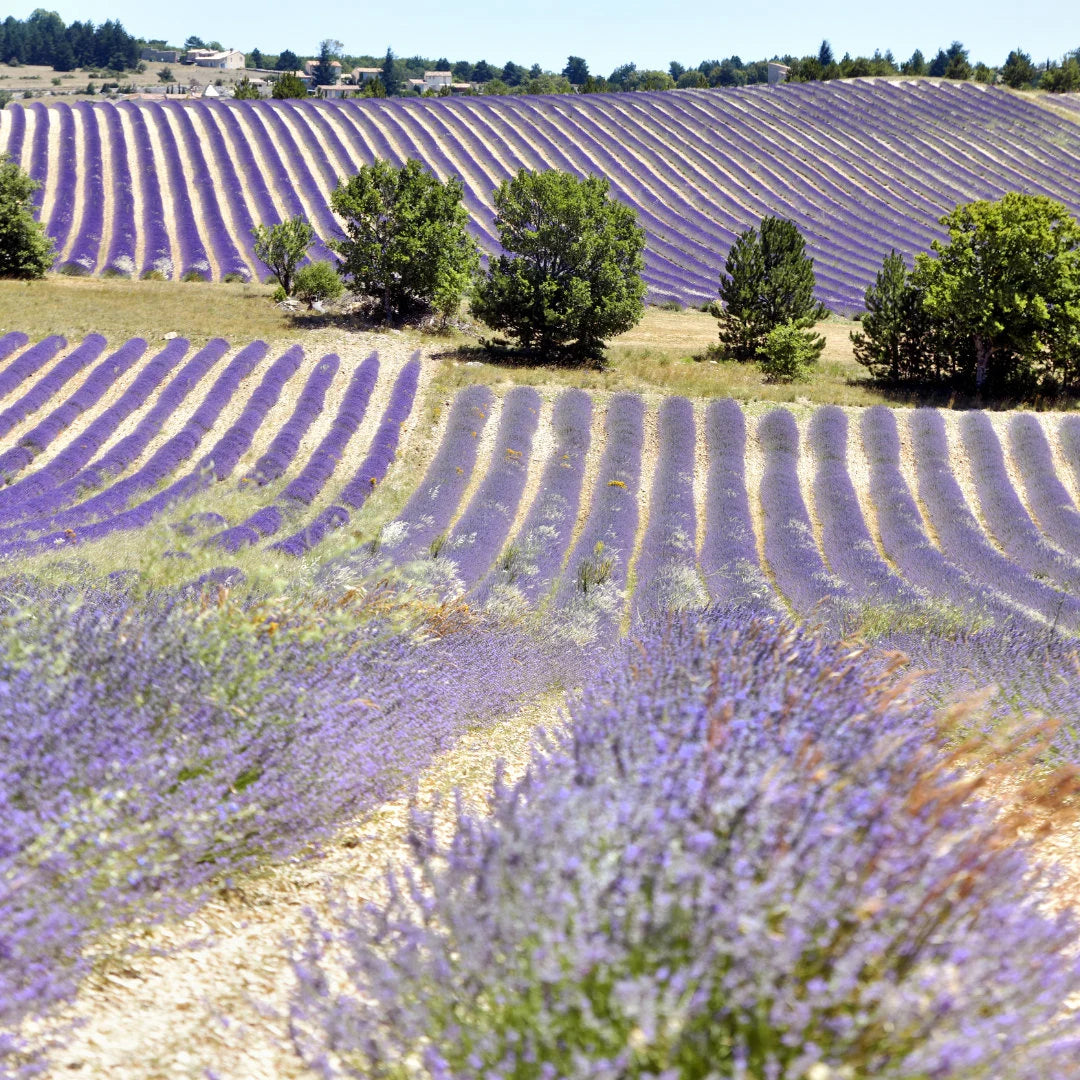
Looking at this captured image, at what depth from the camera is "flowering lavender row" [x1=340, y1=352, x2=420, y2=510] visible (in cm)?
1734

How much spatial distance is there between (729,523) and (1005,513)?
5296 mm

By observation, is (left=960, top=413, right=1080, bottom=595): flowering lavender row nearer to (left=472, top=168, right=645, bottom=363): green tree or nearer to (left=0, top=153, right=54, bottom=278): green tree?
(left=472, top=168, right=645, bottom=363): green tree

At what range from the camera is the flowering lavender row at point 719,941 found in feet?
8.45

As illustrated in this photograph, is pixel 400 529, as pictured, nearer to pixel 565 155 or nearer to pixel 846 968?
pixel 846 968

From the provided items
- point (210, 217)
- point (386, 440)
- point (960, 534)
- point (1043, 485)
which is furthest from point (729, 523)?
point (210, 217)

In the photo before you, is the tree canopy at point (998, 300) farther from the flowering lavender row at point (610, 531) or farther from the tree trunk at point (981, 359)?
the flowering lavender row at point (610, 531)

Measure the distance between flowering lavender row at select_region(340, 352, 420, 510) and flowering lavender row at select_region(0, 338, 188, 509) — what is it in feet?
15.3

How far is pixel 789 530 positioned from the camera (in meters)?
16.8

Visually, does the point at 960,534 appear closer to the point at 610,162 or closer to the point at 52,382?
Answer: the point at 52,382

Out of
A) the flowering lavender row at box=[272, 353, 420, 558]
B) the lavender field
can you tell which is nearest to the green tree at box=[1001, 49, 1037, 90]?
the flowering lavender row at box=[272, 353, 420, 558]

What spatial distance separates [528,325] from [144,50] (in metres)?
202

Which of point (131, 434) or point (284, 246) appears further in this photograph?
point (284, 246)

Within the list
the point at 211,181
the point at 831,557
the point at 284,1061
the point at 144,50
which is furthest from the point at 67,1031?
the point at 144,50

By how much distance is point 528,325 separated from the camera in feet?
87.9
